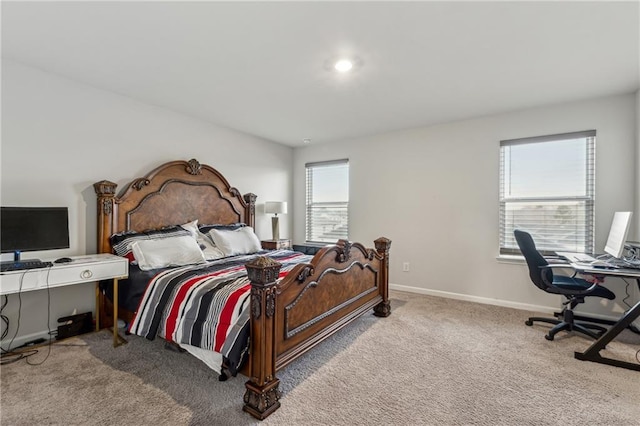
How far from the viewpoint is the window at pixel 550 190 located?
329cm

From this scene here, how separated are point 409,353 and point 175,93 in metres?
3.34

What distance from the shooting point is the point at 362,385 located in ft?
6.56

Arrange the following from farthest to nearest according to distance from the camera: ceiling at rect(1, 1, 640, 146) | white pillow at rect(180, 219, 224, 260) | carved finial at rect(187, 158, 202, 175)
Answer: carved finial at rect(187, 158, 202, 175) → white pillow at rect(180, 219, 224, 260) → ceiling at rect(1, 1, 640, 146)

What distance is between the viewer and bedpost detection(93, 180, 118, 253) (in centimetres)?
292

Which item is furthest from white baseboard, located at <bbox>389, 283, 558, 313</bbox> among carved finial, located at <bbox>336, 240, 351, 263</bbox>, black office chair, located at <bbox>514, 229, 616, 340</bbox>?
carved finial, located at <bbox>336, 240, 351, 263</bbox>

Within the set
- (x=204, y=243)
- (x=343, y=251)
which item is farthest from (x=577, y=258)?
(x=204, y=243)

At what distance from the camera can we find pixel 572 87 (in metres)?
2.94

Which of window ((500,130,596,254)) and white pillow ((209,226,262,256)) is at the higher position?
window ((500,130,596,254))

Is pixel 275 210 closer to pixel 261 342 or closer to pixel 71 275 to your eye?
pixel 71 275

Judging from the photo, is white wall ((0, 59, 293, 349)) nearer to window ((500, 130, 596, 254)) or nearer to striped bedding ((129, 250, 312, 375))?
striped bedding ((129, 250, 312, 375))

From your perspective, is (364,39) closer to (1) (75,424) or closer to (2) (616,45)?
(2) (616,45)

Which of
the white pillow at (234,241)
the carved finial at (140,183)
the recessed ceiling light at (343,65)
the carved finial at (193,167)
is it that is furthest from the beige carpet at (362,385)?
the recessed ceiling light at (343,65)

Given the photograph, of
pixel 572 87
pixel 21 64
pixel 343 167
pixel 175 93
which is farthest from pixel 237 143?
pixel 572 87

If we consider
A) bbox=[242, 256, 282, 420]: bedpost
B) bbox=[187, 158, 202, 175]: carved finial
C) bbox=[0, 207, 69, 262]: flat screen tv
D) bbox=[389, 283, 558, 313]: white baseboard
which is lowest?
bbox=[389, 283, 558, 313]: white baseboard
